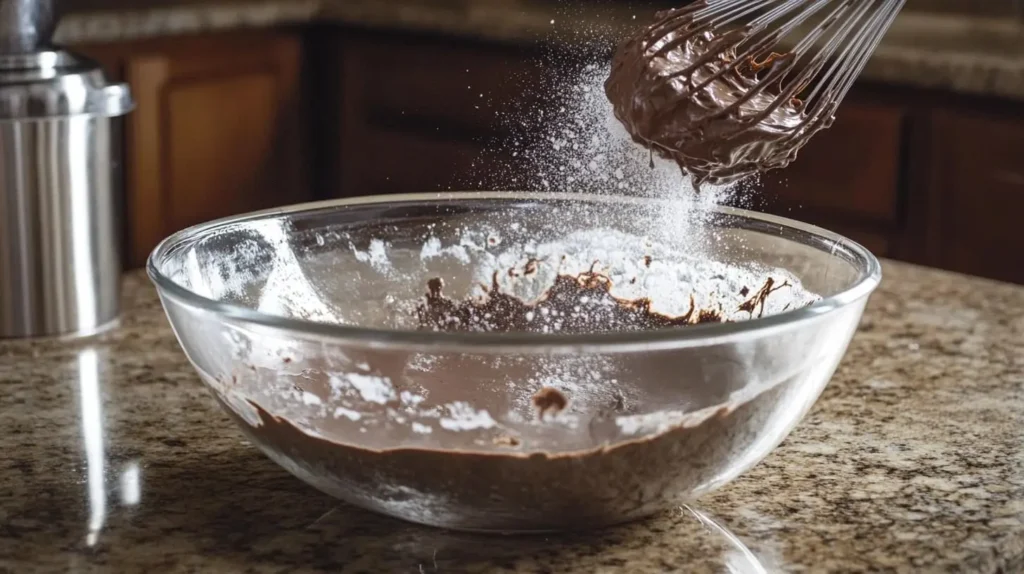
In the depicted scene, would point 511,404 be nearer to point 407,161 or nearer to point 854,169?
point 854,169

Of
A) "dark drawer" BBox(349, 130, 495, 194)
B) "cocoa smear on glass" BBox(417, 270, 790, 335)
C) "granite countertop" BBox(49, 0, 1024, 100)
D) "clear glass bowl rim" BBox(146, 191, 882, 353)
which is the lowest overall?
"dark drawer" BBox(349, 130, 495, 194)

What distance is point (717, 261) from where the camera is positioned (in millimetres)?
848

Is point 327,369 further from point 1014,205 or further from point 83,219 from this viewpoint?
point 1014,205

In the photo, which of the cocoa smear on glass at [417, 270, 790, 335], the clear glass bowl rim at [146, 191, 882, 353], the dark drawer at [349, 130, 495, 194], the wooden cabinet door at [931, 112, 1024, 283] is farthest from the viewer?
the dark drawer at [349, 130, 495, 194]

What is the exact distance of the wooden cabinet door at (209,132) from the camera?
2.49m

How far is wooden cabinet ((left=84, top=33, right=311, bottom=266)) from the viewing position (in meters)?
2.49

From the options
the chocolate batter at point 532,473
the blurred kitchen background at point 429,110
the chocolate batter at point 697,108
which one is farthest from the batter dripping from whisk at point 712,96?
the blurred kitchen background at point 429,110

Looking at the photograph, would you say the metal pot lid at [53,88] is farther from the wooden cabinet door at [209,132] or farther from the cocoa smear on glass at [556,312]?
the wooden cabinet door at [209,132]

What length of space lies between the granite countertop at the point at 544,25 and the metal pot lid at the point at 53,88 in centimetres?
116

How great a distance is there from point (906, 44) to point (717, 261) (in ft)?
5.56

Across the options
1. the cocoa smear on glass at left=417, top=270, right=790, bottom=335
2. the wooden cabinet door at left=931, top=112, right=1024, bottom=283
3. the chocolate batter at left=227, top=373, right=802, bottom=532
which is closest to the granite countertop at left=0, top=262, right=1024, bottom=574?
the chocolate batter at left=227, top=373, right=802, bottom=532

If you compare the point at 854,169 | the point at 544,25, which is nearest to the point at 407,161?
the point at 544,25

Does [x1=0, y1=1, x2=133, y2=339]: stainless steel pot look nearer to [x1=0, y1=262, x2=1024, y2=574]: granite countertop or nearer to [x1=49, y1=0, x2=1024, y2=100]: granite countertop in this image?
[x1=0, y1=262, x2=1024, y2=574]: granite countertop

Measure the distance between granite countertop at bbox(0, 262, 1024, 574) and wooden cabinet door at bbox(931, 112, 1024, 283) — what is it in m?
1.08
